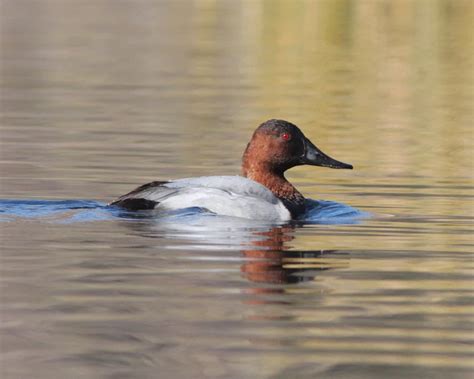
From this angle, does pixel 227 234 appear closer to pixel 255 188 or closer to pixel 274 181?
pixel 255 188

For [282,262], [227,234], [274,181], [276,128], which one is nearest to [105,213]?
[227,234]

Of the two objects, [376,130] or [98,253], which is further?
[376,130]

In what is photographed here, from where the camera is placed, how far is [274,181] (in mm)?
13117

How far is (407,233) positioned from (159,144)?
633 cm

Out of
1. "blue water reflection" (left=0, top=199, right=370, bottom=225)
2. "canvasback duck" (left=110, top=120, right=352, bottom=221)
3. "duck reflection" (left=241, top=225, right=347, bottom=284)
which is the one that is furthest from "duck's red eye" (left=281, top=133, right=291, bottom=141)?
"duck reflection" (left=241, top=225, right=347, bottom=284)

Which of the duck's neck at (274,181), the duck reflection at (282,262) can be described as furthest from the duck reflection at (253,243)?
the duck's neck at (274,181)

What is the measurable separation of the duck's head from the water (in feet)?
1.62

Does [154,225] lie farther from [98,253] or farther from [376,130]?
[376,130]

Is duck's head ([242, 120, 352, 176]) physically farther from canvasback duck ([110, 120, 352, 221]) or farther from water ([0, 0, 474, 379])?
water ([0, 0, 474, 379])

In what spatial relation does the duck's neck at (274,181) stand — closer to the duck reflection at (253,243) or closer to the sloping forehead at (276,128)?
the sloping forehead at (276,128)

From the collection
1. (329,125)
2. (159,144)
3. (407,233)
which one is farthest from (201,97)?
(407,233)

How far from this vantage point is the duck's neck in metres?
12.8

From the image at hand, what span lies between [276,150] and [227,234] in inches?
87.6

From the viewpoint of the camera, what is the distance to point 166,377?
6887 mm
